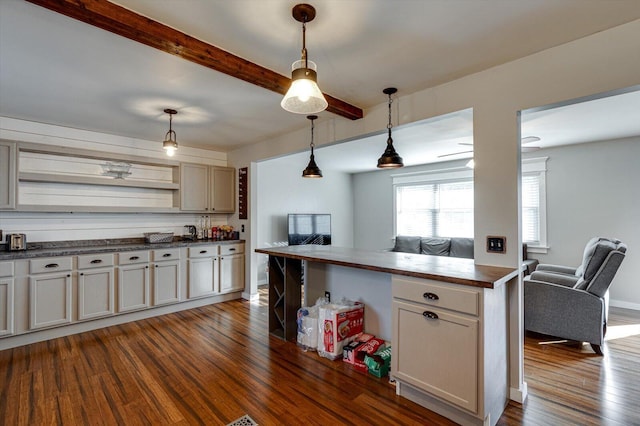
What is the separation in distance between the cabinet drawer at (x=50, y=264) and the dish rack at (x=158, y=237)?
3.41 feet

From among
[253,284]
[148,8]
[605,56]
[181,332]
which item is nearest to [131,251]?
[181,332]

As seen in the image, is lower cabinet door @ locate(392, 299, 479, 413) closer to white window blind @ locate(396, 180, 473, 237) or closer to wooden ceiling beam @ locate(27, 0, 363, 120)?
wooden ceiling beam @ locate(27, 0, 363, 120)

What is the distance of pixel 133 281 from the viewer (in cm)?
388

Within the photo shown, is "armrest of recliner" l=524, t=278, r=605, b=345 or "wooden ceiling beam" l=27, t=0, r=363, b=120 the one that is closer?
"wooden ceiling beam" l=27, t=0, r=363, b=120

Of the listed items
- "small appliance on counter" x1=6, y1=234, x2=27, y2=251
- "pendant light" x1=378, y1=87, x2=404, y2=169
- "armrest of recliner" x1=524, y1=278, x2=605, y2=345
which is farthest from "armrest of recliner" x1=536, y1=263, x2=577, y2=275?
"small appliance on counter" x1=6, y1=234, x2=27, y2=251

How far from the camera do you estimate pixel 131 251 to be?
386 cm

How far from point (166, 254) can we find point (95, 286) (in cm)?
85

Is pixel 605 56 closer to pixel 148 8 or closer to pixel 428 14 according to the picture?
pixel 428 14

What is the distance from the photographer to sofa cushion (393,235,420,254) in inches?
258

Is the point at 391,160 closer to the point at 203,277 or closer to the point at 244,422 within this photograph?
the point at 244,422

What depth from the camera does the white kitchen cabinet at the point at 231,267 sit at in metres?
4.79

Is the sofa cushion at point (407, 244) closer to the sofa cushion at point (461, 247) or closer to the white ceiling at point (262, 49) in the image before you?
the sofa cushion at point (461, 247)

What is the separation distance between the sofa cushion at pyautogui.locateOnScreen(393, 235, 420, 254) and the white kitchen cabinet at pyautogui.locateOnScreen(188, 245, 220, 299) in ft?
12.9

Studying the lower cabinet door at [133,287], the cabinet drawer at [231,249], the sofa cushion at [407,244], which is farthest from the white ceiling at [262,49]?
the sofa cushion at [407,244]
